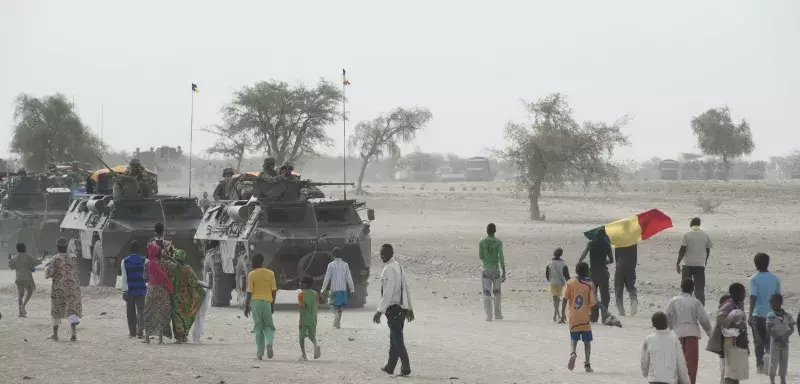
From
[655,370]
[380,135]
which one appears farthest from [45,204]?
[380,135]

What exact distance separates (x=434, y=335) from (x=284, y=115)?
56.3m

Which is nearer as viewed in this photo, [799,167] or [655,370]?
[655,370]

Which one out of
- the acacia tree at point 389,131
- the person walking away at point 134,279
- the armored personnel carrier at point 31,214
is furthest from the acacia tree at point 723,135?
the person walking away at point 134,279

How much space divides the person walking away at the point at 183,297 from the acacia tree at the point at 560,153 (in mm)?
39853

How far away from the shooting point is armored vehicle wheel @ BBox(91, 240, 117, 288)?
28.8m

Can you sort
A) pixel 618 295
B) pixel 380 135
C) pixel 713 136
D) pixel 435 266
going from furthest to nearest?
pixel 713 136
pixel 380 135
pixel 435 266
pixel 618 295

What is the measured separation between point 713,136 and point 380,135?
104 ft

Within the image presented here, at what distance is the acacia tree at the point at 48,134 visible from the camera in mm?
74375

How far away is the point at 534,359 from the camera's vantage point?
17.7 metres

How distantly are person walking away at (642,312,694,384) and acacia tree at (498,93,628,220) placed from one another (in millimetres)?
45669

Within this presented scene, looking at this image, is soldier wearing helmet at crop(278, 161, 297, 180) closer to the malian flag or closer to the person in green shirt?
the person in green shirt

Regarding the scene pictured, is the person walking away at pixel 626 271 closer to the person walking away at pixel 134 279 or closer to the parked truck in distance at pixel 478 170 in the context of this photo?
the person walking away at pixel 134 279

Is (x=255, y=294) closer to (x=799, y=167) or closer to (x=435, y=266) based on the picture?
(x=435, y=266)

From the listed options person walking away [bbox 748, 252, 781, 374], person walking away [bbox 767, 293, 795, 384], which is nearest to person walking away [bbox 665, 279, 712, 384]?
person walking away [bbox 767, 293, 795, 384]
